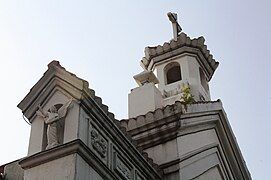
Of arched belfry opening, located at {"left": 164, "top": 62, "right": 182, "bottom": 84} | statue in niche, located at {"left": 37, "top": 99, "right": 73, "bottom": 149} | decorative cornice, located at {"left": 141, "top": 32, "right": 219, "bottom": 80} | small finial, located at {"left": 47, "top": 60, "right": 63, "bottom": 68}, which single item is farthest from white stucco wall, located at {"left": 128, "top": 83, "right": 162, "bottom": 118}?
statue in niche, located at {"left": 37, "top": 99, "right": 73, "bottom": 149}

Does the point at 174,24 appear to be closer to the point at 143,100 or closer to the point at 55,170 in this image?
the point at 143,100

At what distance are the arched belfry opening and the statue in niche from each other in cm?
1018

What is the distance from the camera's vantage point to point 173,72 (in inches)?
899

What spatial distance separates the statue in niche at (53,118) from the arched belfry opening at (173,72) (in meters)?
10.2

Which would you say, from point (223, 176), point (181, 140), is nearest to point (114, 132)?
point (181, 140)

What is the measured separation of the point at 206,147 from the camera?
17.5 meters

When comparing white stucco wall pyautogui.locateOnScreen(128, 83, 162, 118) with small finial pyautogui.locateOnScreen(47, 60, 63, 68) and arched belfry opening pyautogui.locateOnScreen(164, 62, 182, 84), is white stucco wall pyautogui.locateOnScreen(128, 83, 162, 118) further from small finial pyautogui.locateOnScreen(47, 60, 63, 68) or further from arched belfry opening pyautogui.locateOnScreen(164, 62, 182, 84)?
small finial pyautogui.locateOnScreen(47, 60, 63, 68)

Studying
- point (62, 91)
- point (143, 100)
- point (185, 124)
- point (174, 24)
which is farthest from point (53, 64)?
point (174, 24)

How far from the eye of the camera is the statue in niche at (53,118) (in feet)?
39.6

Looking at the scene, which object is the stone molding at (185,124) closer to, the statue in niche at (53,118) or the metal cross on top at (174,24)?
the statue in niche at (53,118)

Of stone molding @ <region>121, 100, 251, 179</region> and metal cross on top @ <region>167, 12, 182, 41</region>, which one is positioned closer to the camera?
stone molding @ <region>121, 100, 251, 179</region>

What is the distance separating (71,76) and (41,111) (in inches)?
34.8

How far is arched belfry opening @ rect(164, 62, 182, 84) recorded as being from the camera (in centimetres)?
2248

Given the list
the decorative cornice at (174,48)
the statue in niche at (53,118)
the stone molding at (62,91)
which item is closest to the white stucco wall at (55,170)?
the statue in niche at (53,118)
